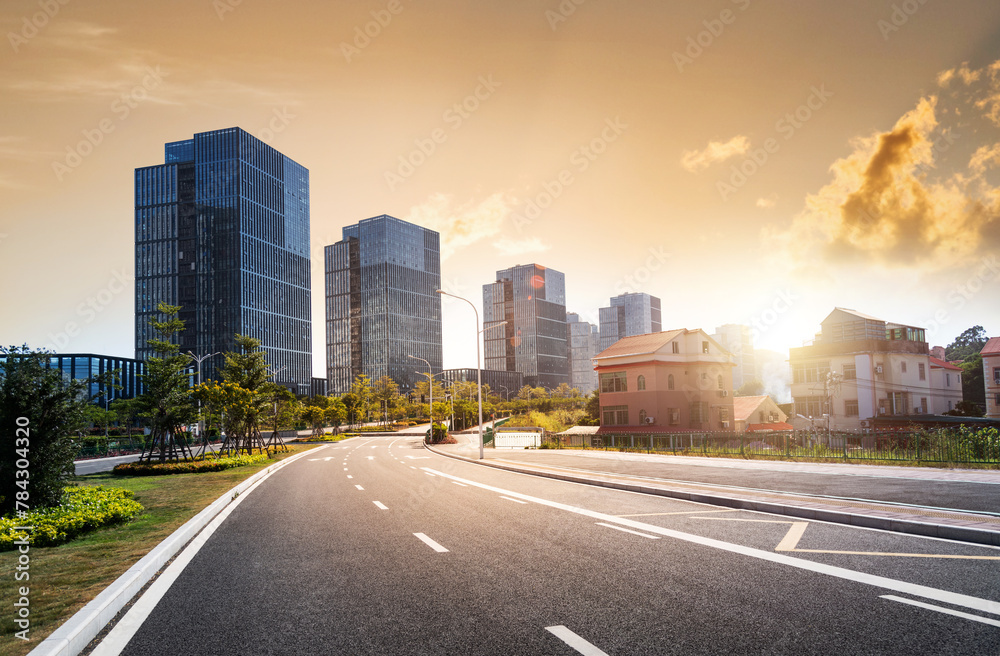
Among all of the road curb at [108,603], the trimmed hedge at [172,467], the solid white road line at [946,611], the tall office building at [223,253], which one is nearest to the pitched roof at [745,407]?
the trimmed hedge at [172,467]

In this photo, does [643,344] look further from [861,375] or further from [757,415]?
[861,375]

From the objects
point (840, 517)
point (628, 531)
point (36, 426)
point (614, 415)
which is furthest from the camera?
point (614, 415)

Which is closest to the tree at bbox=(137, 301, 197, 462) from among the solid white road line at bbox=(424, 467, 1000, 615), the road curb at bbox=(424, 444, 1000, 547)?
the road curb at bbox=(424, 444, 1000, 547)

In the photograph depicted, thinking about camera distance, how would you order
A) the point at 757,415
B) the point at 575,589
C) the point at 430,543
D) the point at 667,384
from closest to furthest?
the point at 575,589
the point at 430,543
the point at 667,384
the point at 757,415

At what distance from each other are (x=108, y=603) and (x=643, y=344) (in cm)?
5305

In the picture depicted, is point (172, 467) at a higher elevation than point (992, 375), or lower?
lower

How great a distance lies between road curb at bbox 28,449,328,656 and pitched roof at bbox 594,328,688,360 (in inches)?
1884

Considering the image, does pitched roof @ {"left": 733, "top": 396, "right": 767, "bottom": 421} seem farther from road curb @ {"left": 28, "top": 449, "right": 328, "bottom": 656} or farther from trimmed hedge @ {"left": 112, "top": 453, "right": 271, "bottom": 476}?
road curb @ {"left": 28, "top": 449, "right": 328, "bottom": 656}

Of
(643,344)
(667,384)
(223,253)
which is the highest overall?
(223,253)

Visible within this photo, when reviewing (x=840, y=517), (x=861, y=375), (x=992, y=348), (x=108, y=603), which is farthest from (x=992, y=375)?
(x=108, y=603)

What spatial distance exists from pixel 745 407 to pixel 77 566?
66934 millimetres

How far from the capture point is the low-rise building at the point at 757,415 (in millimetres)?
62031

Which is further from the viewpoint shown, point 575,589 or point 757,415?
point 757,415

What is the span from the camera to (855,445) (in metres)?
24.6
